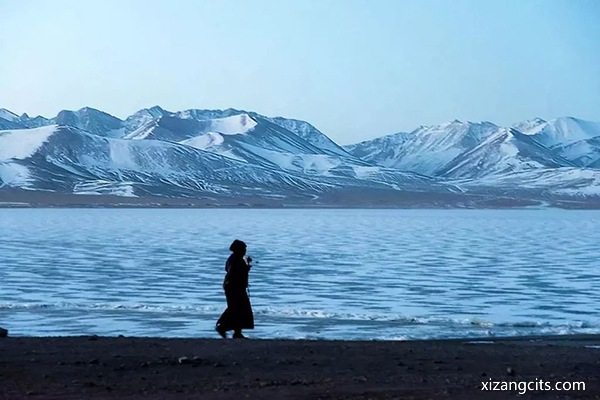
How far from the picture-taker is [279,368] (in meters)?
13.4

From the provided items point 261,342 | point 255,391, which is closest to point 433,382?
point 255,391

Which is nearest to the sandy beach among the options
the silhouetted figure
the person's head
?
the silhouetted figure

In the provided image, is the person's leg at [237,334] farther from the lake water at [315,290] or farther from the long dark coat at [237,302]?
the lake water at [315,290]

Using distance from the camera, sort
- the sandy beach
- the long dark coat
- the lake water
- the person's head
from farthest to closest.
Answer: the lake water → the long dark coat → the person's head → the sandy beach

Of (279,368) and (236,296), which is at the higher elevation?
(236,296)

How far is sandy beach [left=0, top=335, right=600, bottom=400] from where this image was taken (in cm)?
1165

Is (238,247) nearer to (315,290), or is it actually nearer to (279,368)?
(279,368)

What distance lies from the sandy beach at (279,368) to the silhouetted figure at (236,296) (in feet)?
5.25

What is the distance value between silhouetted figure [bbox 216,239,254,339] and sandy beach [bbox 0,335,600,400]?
5.25 ft

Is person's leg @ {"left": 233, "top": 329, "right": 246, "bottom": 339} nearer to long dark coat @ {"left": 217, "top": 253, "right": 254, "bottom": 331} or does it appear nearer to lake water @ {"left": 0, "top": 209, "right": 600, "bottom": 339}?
long dark coat @ {"left": 217, "top": 253, "right": 254, "bottom": 331}

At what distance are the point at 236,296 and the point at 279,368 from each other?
14.7 ft

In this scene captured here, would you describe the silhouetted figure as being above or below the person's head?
below

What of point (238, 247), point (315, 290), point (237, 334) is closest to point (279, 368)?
point (237, 334)

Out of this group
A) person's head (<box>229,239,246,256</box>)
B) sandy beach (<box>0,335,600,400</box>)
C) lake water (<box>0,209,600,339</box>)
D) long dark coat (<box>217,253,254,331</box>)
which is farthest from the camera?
lake water (<box>0,209,600,339</box>)
